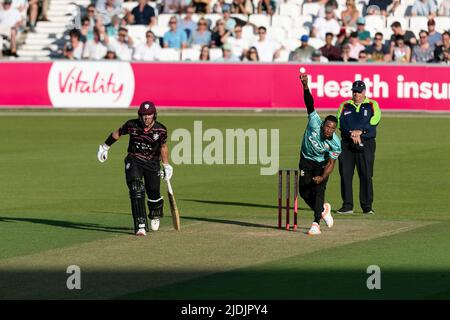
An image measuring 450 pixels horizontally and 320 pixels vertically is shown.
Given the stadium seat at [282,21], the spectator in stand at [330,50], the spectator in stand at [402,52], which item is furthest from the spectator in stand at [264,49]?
the spectator in stand at [402,52]

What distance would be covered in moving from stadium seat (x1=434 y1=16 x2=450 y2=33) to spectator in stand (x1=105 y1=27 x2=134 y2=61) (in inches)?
383

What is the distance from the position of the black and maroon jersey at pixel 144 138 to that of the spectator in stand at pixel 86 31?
23.1 metres

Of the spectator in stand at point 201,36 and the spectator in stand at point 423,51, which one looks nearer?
the spectator in stand at point 423,51

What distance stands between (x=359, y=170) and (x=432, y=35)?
1880 cm

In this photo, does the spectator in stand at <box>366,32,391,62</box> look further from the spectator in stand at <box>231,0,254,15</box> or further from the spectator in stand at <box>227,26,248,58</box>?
the spectator in stand at <box>231,0,254,15</box>

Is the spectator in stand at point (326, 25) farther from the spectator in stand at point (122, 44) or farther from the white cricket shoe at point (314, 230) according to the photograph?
the white cricket shoe at point (314, 230)

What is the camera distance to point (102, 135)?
3231 centimetres

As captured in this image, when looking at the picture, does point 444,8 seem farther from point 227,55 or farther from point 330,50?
point 227,55

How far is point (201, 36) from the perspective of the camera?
41.1m

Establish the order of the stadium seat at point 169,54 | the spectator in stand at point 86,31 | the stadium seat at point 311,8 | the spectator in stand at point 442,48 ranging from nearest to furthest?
the spectator in stand at point 442,48 < the stadium seat at point 169,54 < the spectator in stand at point 86,31 < the stadium seat at point 311,8

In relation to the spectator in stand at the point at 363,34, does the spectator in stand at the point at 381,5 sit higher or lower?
higher

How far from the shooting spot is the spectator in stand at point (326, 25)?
40.9 meters

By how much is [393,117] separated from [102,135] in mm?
9191

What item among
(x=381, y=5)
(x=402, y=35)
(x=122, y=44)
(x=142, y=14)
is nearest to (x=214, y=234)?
(x=402, y=35)
